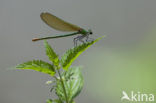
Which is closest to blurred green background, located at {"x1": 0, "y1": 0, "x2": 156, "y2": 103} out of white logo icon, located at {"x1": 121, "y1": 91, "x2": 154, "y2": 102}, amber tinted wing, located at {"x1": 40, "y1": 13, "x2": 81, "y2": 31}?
white logo icon, located at {"x1": 121, "y1": 91, "x2": 154, "y2": 102}

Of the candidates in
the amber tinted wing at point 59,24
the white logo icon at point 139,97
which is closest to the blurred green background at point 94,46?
the white logo icon at point 139,97

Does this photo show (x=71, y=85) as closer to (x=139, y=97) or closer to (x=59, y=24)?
(x=59, y=24)

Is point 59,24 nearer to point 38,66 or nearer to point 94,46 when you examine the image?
point 38,66

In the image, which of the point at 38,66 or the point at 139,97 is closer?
the point at 38,66

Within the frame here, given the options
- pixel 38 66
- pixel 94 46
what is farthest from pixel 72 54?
pixel 94 46

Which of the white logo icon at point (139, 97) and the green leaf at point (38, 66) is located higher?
the green leaf at point (38, 66)

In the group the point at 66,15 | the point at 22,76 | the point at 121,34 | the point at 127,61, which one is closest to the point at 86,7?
the point at 66,15

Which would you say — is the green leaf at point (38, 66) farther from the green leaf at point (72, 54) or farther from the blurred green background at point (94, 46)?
the blurred green background at point (94, 46)

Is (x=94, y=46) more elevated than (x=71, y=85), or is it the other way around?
(x=94, y=46)

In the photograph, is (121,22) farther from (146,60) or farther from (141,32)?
(146,60)
